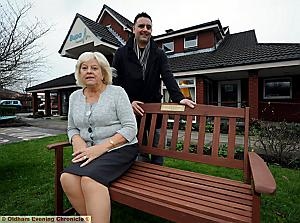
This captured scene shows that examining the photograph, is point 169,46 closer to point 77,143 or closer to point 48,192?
point 48,192

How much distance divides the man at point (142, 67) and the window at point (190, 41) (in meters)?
12.6

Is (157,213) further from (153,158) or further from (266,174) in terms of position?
(153,158)

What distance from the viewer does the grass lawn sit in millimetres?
2494

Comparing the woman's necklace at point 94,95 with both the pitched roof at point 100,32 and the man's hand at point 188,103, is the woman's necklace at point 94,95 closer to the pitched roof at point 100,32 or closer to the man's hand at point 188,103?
the man's hand at point 188,103

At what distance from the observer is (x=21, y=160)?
4.79m

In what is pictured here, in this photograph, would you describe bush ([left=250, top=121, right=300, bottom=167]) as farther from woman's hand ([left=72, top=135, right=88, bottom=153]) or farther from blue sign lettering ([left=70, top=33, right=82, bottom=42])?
blue sign lettering ([left=70, top=33, right=82, bottom=42])

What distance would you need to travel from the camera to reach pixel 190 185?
1.90 meters

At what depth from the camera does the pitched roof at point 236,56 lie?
9.73 metres

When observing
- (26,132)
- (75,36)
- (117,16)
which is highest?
(117,16)

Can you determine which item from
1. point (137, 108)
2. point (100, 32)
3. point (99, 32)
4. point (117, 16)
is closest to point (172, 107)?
point (137, 108)

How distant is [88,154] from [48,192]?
1542 millimetres

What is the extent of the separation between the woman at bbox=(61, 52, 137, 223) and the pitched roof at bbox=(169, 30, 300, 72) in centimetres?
901

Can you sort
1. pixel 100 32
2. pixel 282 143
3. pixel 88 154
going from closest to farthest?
pixel 88 154, pixel 282 143, pixel 100 32

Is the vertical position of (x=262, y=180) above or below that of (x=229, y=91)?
below
